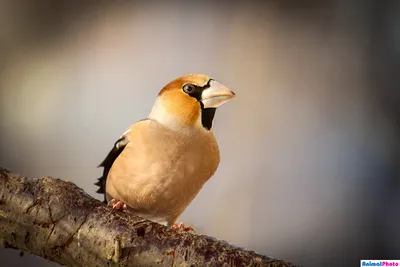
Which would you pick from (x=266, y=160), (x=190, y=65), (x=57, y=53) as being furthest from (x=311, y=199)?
(x=57, y=53)

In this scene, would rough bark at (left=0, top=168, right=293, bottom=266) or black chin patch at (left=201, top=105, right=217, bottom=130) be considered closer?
rough bark at (left=0, top=168, right=293, bottom=266)

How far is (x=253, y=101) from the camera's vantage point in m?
1.21

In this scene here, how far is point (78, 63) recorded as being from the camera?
1193 millimetres

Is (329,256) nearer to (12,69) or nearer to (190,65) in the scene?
(190,65)

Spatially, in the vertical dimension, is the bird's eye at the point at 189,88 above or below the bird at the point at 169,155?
above

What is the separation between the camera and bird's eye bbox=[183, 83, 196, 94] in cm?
87

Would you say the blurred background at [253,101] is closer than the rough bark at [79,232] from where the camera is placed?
No

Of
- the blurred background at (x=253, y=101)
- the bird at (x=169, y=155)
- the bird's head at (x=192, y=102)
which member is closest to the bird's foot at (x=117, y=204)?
the bird at (x=169, y=155)

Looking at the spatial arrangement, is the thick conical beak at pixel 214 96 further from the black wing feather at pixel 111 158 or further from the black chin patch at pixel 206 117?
the black wing feather at pixel 111 158

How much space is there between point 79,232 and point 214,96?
315mm

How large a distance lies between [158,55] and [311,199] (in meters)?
0.49

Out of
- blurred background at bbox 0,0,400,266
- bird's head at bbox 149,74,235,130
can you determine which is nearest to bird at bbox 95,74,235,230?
bird's head at bbox 149,74,235,130

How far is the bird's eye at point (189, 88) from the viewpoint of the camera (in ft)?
2.87

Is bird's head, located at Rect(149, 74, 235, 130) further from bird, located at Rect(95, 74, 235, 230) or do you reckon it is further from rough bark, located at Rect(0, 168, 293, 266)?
rough bark, located at Rect(0, 168, 293, 266)
